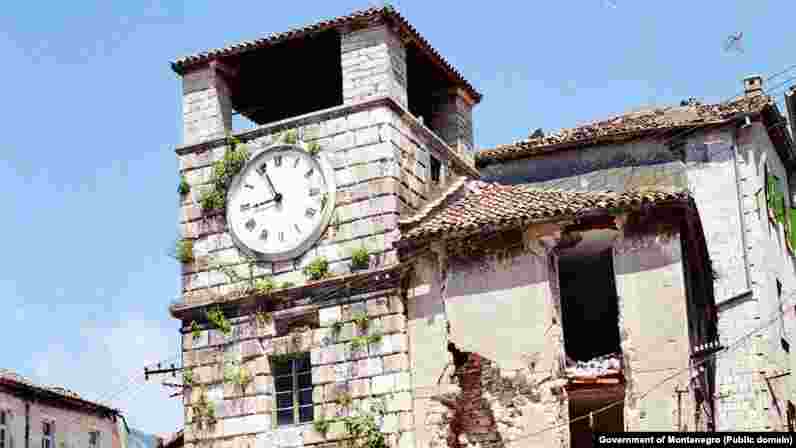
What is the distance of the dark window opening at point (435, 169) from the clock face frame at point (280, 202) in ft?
8.04

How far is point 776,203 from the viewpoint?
102ft

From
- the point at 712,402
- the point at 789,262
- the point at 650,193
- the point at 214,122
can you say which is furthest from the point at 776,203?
the point at 214,122

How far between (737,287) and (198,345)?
467 inches

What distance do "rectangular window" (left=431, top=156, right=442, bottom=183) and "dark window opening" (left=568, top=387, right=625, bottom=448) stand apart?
16.2ft

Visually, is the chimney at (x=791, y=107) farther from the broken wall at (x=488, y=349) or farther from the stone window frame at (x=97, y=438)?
the stone window frame at (x=97, y=438)

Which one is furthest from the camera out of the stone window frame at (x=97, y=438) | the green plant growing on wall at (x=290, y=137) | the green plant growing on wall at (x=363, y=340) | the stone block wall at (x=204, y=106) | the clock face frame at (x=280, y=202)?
the stone window frame at (x=97, y=438)

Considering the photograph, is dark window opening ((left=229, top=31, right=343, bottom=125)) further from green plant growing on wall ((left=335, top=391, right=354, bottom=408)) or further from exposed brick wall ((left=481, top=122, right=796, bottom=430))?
exposed brick wall ((left=481, top=122, right=796, bottom=430))

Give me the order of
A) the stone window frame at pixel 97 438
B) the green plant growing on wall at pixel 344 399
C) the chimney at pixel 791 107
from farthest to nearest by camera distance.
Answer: the stone window frame at pixel 97 438
the chimney at pixel 791 107
the green plant growing on wall at pixel 344 399

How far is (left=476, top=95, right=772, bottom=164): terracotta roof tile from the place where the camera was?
95.9ft

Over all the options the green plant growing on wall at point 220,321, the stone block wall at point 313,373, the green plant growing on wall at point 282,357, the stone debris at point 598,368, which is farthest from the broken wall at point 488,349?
the green plant growing on wall at point 220,321

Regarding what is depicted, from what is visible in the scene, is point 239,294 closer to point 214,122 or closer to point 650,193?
point 214,122

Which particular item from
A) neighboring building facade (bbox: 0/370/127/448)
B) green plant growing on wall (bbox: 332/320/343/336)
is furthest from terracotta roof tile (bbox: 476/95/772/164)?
neighboring building facade (bbox: 0/370/127/448)

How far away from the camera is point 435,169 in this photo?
24719 millimetres

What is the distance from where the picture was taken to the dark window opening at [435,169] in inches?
968
